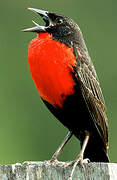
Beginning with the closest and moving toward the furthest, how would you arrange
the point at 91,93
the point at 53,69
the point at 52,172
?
the point at 52,172 → the point at 53,69 → the point at 91,93

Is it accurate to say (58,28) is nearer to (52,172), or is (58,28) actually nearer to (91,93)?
(91,93)

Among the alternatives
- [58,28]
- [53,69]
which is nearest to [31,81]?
[58,28]

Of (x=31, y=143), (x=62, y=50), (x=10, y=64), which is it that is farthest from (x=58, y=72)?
(x=10, y=64)

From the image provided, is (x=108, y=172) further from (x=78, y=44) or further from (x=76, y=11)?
(x=76, y=11)

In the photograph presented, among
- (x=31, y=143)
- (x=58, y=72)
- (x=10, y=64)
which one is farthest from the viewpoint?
(x=10, y=64)

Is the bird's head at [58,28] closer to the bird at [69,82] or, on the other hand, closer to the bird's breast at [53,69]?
the bird at [69,82]

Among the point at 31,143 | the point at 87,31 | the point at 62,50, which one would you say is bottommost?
the point at 31,143

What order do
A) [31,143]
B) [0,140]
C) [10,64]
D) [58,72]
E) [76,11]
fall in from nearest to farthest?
[58,72] → [0,140] → [31,143] → [10,64] → [76,11]

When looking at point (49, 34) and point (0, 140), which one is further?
point (0, 140)
